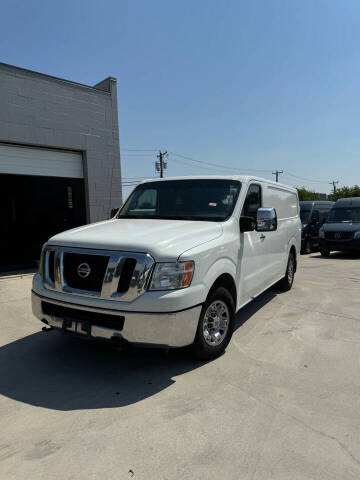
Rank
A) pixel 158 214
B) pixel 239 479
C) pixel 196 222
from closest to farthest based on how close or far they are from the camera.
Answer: pixel 239 479, pixel 196 222, pixel 158 214

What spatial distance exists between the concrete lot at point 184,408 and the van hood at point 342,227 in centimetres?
876

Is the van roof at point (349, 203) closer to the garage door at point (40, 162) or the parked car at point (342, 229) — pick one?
the parked car at point (342, 229)

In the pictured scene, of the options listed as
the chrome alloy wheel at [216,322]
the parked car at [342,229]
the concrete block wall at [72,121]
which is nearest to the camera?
the chrome alloy wheel at [216,322]

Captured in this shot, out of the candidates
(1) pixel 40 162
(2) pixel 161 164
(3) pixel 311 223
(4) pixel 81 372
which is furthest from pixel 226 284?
(2) pixel 161 164

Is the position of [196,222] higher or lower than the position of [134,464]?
higher

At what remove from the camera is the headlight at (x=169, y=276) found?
10.7ft

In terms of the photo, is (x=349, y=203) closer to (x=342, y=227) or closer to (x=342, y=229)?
(x=342, y=227)

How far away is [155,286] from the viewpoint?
3268 mm

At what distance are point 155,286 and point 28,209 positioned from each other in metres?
10.5

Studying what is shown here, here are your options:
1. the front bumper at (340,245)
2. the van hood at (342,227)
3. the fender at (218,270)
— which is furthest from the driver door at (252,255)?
the van hood at (342,227)

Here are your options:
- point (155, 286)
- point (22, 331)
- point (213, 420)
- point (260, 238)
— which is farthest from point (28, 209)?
point (213, 420)

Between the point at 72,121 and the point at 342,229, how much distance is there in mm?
9390

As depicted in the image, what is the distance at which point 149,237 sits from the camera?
357 centimetres

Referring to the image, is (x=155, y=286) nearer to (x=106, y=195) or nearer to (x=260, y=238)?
(x=260, y=238)
